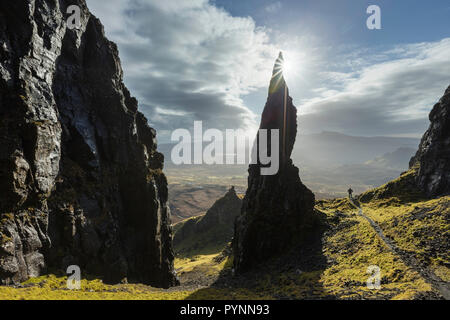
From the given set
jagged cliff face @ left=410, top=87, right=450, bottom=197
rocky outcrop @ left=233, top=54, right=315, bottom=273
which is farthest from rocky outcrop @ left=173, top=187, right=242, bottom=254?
jagged cliff face @ left=410, top=87, right=450, bottom=197

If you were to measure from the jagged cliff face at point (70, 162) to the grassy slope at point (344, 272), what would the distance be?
6067 mm

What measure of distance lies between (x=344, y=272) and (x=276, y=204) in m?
22.9

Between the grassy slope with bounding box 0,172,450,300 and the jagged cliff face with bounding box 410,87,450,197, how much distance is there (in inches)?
240

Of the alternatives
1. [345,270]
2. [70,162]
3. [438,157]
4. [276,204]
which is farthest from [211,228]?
[438,157]

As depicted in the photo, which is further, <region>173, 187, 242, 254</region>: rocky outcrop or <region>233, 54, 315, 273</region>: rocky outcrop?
<region>173, 187, 242, 254</region>: rocky outcrop

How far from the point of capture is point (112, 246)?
42.3 meters

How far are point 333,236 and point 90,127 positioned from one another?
2408 inches

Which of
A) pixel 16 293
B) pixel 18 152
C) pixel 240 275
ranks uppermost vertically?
pixel 18 152

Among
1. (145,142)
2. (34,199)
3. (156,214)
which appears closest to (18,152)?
(34,199)

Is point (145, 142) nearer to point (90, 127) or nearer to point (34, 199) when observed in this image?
point (90, 127)

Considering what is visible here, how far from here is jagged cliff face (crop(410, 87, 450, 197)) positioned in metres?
58.2

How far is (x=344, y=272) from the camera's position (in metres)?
37.6

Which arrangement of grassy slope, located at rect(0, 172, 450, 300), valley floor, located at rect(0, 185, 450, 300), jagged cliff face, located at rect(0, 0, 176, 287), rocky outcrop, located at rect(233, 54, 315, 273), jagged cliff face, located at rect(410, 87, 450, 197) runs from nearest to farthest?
1. valley floor, located at rect(0, 185, 450, 300)
2. grassy slope, located at rect(0, 172, 450, 300)
3. jagged cliff face, located at rect(0, 0, 176, 287)
4. rocky outcrop, located at rect(233, 54, 315, 273)
5. jagged cliff face, located at rect(410, 87, 450, 197)

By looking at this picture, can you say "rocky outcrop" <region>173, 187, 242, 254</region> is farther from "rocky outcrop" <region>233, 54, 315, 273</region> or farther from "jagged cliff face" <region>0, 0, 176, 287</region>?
"jagged cliff face" <region>0, 0, 176, 287</region>
